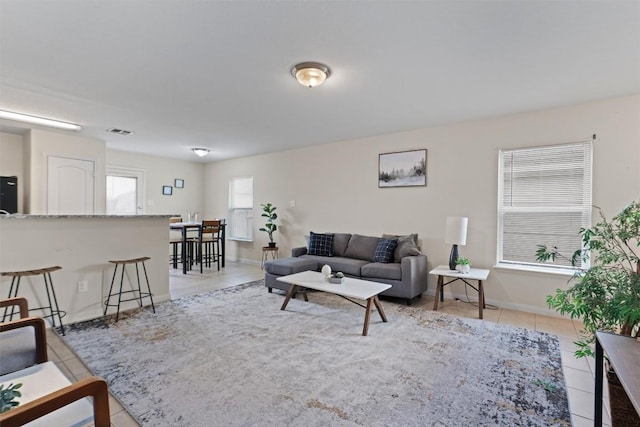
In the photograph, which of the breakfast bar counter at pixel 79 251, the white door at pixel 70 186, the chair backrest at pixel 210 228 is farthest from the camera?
the chair backrest at pixel 210 228

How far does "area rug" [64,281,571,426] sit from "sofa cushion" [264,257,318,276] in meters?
0.77

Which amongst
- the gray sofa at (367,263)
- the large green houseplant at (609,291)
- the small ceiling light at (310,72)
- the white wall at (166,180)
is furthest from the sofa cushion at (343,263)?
the white wall at (166,180)

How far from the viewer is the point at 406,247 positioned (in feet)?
13.7

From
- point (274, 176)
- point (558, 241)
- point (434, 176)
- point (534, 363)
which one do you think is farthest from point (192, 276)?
point (558, 241)

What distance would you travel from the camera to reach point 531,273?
3.62 metres

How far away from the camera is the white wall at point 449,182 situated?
322 centimetres

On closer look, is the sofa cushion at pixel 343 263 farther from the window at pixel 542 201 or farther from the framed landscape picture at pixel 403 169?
the window at pixel 542 201

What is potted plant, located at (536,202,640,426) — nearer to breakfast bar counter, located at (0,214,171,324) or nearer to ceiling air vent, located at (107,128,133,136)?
breakfast bar counter, located at (0,214,171,324)

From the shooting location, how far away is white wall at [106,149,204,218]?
6328mm

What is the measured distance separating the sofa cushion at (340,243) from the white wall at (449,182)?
25 centimetres

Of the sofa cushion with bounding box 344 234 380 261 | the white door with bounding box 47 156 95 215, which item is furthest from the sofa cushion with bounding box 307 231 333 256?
the white door with bounding box 47 156 95 215

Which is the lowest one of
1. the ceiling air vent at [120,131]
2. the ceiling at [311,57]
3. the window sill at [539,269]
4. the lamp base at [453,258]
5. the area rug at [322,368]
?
the area rug at [322,368]

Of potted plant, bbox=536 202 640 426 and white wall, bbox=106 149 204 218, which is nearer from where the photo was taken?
potted plant, bbox=536 202 640 426

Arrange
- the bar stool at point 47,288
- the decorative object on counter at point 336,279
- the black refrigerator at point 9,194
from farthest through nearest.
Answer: the black refrigerator at point 9,194
the decorative object on counter at point 336,279
the bar stool at point 47,288
